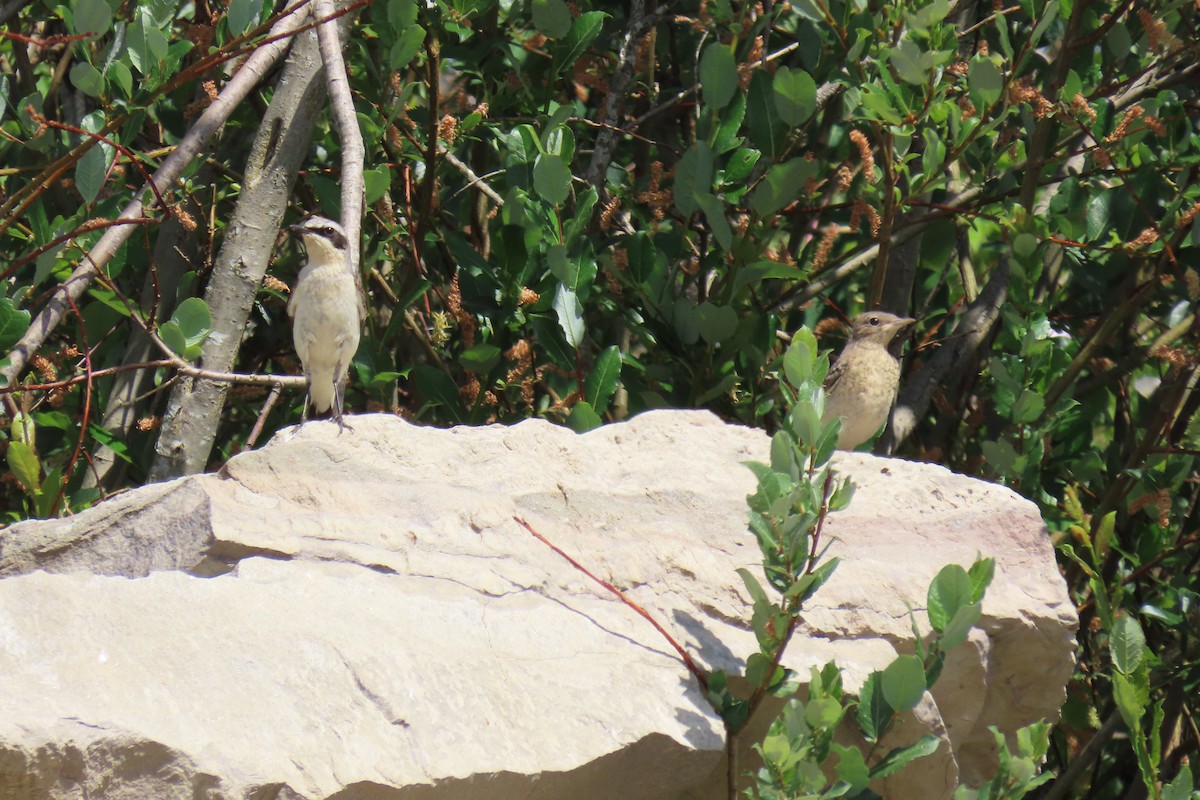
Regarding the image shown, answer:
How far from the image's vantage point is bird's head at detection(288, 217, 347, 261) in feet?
17.2

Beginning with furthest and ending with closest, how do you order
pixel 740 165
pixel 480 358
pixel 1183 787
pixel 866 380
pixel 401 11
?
1. pixel 866 380
2. pixel 740 165
3. pixel 480 358
4. pixel 401 11
5. pixel 1183 787

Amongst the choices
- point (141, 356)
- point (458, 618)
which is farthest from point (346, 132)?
point (458, 618)

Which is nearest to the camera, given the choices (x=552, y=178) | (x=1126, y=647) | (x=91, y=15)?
(x=1126, y=647)

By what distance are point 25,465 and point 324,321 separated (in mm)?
1208

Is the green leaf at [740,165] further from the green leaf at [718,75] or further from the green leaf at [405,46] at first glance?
the green leaf at [405,46]

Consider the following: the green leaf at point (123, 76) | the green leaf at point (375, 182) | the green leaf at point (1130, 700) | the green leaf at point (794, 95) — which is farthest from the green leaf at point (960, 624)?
the green leaf at point (123, 76)

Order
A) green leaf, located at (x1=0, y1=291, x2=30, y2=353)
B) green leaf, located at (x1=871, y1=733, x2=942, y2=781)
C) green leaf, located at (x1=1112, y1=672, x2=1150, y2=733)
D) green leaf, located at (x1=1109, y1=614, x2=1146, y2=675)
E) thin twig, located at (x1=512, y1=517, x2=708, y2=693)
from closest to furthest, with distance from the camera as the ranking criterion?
1. green leaf, located at (x1=871, y1=733, x2=942, y2=781)
2. thin twig, located at (x1=512, y1=517, x2=708, y2=693)
3. green leaf, located at (x1=1112, y1=672, x2=1150, y2=733)
4. green leaf, located at (x1=1109, y1=614, x2=1146, y2=675)
5. green leaf, located at (x1=0, y1=291, x2=30, y2=353)

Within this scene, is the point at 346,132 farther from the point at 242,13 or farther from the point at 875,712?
the point at 875,712

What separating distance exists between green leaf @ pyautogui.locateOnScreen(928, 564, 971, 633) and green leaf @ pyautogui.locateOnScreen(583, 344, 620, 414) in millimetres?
2018

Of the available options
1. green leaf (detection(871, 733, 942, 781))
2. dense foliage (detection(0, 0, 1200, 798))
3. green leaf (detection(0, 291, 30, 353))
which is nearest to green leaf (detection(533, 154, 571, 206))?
dense foliage (detection(0, 0, 1200, 798))

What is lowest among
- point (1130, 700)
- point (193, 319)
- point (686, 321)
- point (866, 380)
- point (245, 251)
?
point (1130, 700)

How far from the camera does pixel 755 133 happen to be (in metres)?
5.55

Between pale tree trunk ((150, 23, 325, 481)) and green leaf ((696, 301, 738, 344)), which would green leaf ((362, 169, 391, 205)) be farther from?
green leaf ((696, 301, 738, 344))

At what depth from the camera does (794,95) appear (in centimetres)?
528
